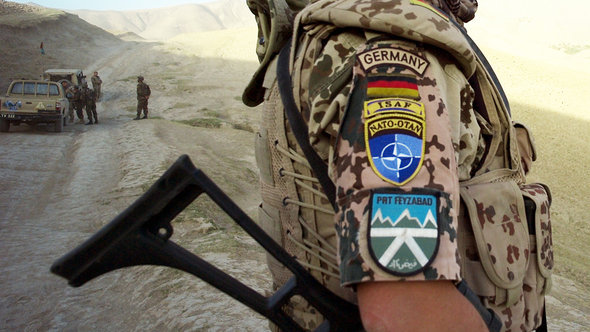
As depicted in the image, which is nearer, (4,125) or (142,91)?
(4,125)

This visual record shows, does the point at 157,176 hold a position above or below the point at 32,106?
above

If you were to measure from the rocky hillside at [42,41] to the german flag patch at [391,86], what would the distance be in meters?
22.5

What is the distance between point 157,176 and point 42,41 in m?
27.7

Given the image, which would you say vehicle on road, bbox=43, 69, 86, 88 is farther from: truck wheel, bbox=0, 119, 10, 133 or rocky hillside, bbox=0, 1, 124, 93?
truck wheel, bbox=0, 119, 10, 133

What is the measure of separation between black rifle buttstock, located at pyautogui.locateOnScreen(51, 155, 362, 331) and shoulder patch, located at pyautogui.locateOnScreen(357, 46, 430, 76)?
41cm

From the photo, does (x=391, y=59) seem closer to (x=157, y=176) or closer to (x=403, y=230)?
(x=403, y=230)

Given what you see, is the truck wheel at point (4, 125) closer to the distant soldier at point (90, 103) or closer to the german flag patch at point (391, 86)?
the distant soldier at point (90, 103)

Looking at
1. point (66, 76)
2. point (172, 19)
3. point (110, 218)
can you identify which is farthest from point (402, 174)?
point (172, 19)

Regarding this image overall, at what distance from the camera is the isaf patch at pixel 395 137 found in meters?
0.94

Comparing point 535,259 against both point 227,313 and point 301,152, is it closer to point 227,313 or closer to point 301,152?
point 301,152

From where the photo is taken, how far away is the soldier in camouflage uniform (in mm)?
913

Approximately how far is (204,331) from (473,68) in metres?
2.19

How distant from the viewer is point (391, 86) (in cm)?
98

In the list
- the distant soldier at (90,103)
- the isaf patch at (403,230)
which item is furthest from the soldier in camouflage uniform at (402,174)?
the distant soldier at (90,103)
